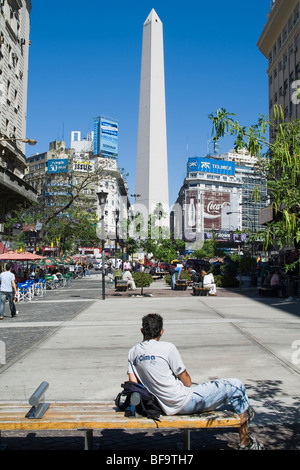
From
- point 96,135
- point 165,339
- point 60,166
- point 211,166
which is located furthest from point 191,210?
point 165,339

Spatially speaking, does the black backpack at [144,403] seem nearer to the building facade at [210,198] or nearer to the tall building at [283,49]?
the tall building at [283,49]

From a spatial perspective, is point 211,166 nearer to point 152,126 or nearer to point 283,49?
point 152,126

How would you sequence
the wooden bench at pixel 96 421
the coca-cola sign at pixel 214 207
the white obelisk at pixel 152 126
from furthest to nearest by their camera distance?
the coca-cola sign at pixel 214 207
the white obelisk at pixel 152 126
the wooden bench at pixel 96 421

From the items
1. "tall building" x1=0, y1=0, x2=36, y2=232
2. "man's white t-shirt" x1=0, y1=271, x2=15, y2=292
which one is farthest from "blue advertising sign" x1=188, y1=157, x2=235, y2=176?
"man's white t-shirt" x1=0, y1=271, x2=15, y2=292

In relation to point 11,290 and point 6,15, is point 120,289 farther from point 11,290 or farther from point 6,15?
point 6,15

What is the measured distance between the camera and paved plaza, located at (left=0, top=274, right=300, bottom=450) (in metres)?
4.88

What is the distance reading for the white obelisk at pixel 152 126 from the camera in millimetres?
61566

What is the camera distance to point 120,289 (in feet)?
82.7

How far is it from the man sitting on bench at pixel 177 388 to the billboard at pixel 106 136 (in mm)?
128351

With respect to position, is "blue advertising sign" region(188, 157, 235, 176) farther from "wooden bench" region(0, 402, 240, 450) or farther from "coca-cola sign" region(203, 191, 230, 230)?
"wooden bench" region(0, 402, 240, 450)

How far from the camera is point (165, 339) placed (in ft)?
33.1

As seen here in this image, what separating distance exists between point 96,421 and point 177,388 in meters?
0.79

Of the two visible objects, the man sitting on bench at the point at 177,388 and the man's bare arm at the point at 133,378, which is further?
the man's bare arm at the point at 133,378

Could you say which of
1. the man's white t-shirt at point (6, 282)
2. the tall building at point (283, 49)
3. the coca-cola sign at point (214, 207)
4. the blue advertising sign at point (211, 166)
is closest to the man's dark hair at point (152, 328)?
the man's white t-shirt at point (6, 282)
